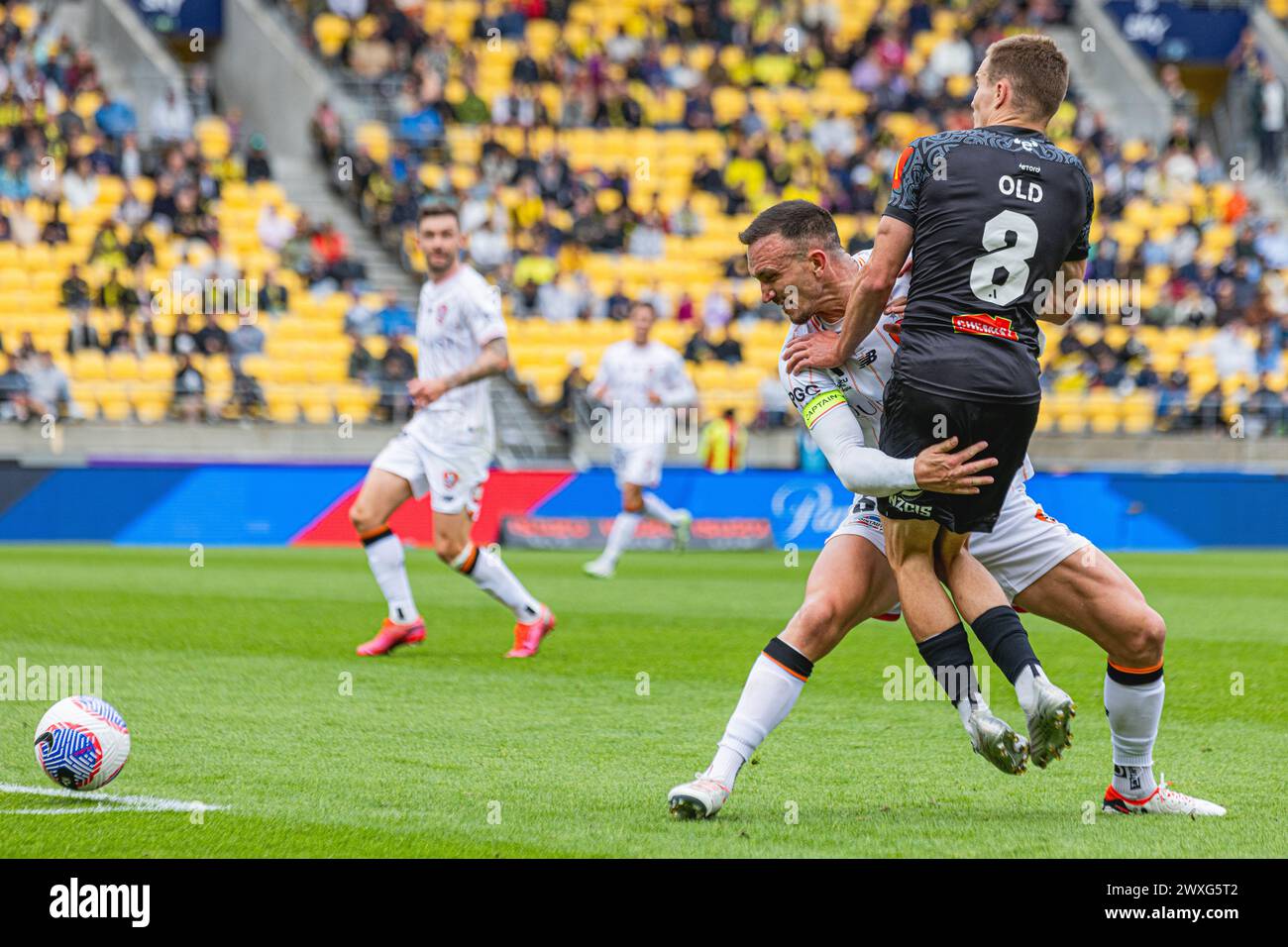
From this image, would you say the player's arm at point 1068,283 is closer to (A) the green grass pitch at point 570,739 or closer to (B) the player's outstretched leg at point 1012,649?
(B) the player's outstretched leg at point 1012,649

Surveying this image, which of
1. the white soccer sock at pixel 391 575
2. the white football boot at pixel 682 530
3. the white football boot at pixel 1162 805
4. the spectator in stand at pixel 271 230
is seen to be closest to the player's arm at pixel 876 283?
the white football boot at pixel 1162 805

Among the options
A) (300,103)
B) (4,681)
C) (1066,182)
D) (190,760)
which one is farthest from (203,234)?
(1066,182)

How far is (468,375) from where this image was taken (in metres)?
10.3

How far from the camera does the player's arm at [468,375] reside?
10055 mm

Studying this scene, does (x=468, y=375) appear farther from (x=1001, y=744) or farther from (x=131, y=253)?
(x=131, y=253)

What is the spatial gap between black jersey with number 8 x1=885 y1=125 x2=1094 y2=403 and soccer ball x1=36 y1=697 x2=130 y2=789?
2.90 metres

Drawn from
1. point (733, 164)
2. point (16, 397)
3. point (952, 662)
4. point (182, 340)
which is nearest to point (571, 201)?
point (733, 164)

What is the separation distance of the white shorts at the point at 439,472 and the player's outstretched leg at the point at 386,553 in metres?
0.07

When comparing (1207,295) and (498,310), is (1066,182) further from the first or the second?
(1207,295)

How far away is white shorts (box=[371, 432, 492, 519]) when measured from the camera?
34.2 feet

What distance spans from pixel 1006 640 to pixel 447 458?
552cm

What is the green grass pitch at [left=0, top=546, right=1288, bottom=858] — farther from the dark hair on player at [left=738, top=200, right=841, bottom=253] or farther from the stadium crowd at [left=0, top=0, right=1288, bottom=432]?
the stadium crowd at [left=0, top=0, right=1288, bottom=432]

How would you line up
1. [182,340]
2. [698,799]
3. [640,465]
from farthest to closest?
[182,340], [640,465], [698,799]

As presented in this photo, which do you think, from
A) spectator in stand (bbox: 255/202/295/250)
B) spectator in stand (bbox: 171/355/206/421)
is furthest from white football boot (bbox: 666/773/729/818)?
spectator in stand (bbox: 255/202/295/250)
